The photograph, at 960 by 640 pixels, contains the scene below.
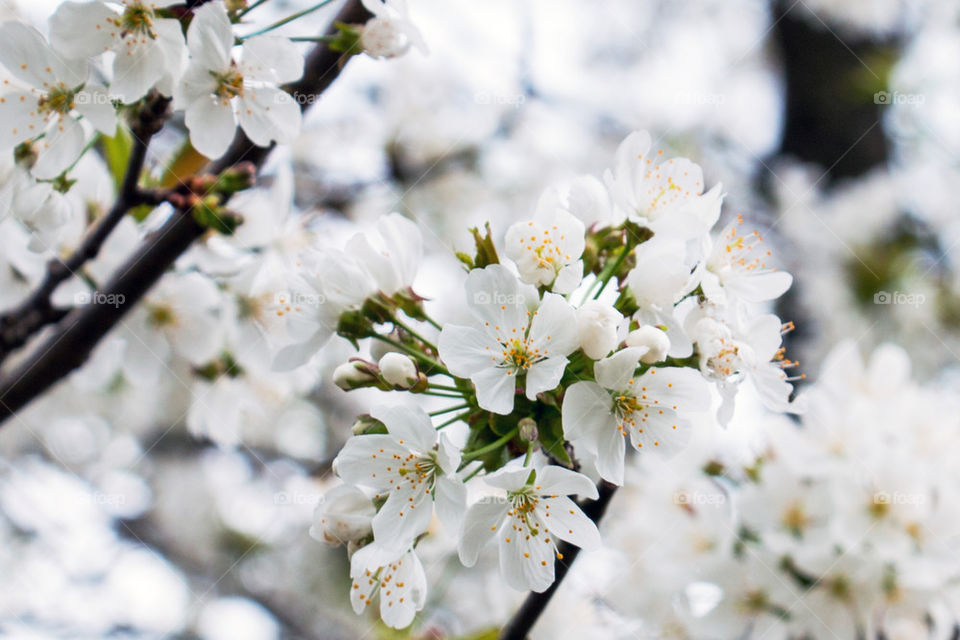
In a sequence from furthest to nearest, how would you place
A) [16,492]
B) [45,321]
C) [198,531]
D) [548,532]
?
[198,531] < [16,492] < [45,321] < [548,532]

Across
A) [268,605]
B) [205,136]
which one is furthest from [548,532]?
[268,605]

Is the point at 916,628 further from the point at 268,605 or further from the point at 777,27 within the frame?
the point at 777,27

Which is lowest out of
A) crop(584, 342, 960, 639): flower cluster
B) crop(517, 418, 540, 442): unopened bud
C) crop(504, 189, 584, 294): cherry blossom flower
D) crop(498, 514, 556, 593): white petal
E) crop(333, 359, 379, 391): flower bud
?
crop(584, 342, 960, 639): flower cluster

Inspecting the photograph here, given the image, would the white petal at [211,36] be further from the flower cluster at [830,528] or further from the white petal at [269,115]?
the flower cluster at [830,528]

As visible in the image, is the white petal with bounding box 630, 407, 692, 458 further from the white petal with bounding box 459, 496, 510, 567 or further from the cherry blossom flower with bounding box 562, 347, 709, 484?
the white petal with bounding box 459, 496, 510, 567

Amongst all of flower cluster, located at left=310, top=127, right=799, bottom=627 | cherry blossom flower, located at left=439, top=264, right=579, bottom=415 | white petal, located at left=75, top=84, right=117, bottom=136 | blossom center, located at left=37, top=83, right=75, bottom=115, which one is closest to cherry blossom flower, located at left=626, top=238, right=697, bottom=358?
flower cluster, located at left=310, top=127, right=799, bottom=627

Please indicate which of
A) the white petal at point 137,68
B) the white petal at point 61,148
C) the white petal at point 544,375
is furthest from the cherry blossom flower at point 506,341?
the white petal at point 61,148

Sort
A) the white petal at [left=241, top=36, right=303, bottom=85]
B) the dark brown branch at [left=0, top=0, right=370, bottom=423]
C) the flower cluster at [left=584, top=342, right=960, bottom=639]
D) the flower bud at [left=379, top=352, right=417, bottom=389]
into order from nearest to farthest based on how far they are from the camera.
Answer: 1. the flower bud at [left=379, top=352, right=417, bottom=389]
2. the white petal at [left=241, top=36, right=303, bottom=85]
3. the dark brown branch at [left=0, top=0, right=370, bottom=423]
4. the flower cluster at [left=584, top=342, right=960, bottom=639]

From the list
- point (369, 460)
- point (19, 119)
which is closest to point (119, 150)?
point (19, 119)
